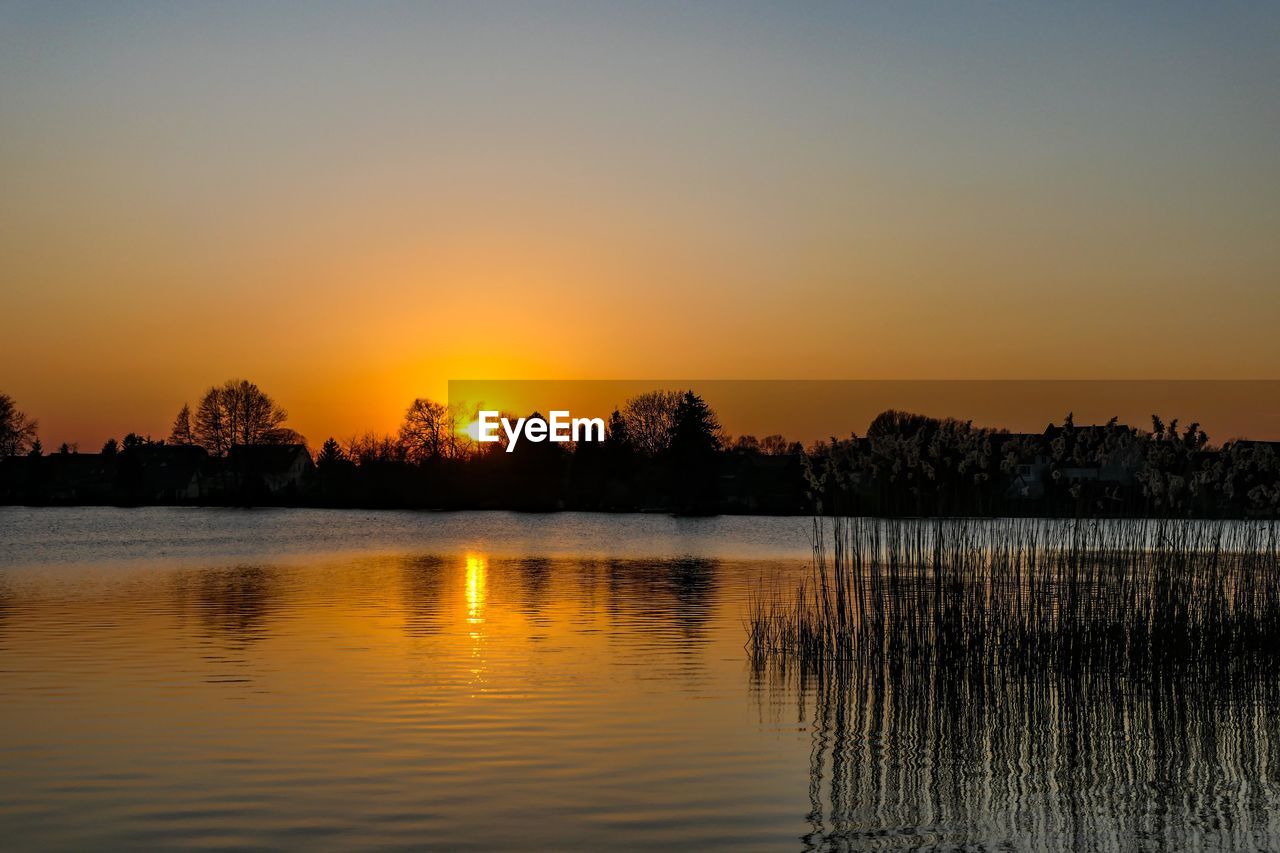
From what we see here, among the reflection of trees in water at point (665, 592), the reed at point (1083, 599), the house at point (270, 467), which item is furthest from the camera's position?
the house at point (270, 467)

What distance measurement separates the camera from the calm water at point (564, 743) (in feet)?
27.7

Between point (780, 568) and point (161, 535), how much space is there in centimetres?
3157

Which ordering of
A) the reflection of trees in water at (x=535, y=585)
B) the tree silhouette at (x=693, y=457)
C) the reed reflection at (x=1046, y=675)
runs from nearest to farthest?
the reed reflection at (x=1046, y=675) < the reflection of trees in water at (x=535, y=585) < the tree silhouette at (x=693, y=457)

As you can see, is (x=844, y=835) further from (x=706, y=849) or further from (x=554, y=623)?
(x=554, y=623)

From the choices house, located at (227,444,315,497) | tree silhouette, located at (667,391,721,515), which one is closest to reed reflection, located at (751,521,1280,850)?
tree silhouette, located at (667,391,721,515)

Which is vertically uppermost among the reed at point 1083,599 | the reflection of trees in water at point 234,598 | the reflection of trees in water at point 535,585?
the reed at point 1083,599

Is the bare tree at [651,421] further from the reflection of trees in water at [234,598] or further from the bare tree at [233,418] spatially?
the reflection of trees in water at [234,598]

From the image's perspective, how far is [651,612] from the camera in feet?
75.2

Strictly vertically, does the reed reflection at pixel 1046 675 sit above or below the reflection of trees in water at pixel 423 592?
above

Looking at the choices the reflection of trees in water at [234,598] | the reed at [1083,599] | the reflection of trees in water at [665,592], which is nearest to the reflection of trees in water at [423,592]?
the reflection of trees in water at [234,598]

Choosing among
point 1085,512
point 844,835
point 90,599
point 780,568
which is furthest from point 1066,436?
point 780,568

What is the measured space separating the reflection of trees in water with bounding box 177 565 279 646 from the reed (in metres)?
9.25

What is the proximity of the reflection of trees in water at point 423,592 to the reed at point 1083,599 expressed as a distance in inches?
307

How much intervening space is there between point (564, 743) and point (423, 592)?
16.9 meters
